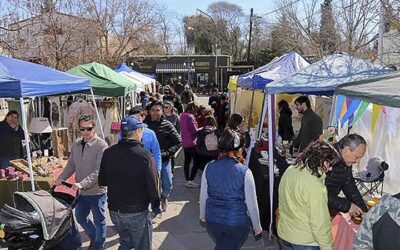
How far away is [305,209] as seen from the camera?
10.00ft

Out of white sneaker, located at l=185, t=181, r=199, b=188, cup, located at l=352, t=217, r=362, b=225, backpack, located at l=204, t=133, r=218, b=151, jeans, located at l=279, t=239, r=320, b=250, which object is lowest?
white sneaker, located at l=185, t=181, r=199, b=188

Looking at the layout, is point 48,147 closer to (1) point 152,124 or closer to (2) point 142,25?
(1) point 152,124

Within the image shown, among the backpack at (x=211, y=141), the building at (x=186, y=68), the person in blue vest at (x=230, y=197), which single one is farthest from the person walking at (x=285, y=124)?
the building at (x=186, y=68)

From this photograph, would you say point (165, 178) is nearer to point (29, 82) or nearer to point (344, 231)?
point (29, 82)

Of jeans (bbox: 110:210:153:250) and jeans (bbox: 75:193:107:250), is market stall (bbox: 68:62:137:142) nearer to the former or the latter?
jeans (bbox: 75:193:107:250)

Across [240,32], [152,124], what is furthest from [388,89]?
[240,32]

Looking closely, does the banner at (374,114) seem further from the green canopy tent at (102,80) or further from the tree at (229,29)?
the tree at (229,29)

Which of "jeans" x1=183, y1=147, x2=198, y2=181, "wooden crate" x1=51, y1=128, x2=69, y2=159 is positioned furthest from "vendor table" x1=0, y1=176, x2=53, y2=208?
"jeans" x1=183, y1=147, x2=198, y2=181

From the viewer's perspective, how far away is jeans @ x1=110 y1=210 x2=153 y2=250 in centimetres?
375

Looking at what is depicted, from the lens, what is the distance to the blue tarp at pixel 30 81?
199 inches

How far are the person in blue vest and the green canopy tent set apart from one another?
6.46 m

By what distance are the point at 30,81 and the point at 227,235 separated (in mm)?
3222

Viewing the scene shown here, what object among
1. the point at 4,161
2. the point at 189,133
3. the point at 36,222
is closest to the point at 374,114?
the point at 189,133

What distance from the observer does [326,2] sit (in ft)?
58.9
